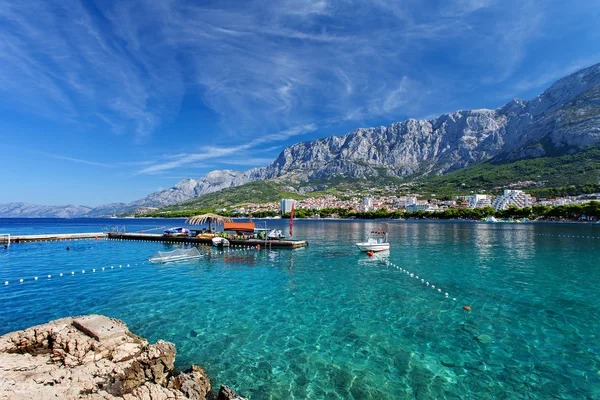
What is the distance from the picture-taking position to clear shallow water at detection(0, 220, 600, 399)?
8.53m

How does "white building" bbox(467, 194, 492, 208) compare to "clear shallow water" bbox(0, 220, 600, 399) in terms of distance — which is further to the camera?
"white building" bbox(467, 194, 492, 208)

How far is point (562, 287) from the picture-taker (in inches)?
735

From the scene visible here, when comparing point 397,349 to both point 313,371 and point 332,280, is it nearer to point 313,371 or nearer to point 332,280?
point 313,371

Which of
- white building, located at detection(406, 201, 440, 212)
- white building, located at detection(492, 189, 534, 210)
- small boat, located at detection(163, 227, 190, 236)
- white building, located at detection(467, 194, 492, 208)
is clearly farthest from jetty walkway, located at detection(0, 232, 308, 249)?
white building, located at detection(467, 194, 492, 208)

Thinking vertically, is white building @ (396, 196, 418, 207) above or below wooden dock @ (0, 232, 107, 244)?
above

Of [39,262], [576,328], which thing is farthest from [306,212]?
[576,328]

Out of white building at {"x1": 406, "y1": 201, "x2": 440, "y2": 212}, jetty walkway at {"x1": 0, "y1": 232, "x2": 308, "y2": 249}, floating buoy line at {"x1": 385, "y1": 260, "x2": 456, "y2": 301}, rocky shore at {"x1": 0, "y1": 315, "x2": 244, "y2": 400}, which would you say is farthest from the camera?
white building at {"x1": 406, "y1": 201, "x2": 440, "y2": 212}

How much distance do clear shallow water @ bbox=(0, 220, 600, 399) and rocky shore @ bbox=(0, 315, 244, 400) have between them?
143 cm

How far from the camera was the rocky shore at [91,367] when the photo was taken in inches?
257

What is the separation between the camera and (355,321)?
42.4 ft

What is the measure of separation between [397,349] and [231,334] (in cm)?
628

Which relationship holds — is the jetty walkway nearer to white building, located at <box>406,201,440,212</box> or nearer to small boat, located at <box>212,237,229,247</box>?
small boat, located at <box>212,237,229,247</box>

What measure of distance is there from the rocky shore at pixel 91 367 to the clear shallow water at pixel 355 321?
143 centimetres

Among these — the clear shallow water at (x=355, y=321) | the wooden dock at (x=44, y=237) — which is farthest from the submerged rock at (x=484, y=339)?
the wooden dock at (x=44, y=237)
